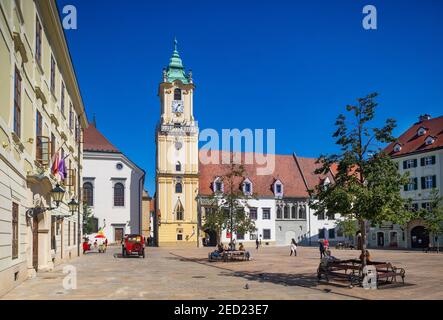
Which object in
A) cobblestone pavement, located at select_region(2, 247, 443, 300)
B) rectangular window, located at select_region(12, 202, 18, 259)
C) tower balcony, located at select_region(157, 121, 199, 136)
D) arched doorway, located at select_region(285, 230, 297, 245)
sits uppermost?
tower balcony, located at select_region(157, 121, 199, 136)

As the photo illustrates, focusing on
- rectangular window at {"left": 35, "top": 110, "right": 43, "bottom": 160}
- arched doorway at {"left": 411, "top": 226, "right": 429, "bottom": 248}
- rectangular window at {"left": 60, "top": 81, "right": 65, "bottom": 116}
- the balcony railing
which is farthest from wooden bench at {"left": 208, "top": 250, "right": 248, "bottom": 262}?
arched doorway at {"left": 411, "top": 226, "right": 429, "bottom": 248}

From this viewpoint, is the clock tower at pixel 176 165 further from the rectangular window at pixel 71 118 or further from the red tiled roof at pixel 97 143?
the rectangular window at pixel 71 118

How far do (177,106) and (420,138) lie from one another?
3190 centimetres

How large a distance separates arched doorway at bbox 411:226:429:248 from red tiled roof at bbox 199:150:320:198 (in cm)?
1667

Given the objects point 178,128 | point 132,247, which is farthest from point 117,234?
point 132,247

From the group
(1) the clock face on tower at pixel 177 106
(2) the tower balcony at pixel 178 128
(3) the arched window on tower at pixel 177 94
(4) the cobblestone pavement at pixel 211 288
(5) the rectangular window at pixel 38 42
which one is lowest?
(4) the cobblestone pavement at pixel 211 288

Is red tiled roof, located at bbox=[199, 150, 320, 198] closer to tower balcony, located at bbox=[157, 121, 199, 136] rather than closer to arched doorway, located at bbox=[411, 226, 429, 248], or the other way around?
tower balcony, located at bbox=[157, 121, 199, 136]

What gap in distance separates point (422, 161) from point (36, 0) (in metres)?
47.5

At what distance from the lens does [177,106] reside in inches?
2773

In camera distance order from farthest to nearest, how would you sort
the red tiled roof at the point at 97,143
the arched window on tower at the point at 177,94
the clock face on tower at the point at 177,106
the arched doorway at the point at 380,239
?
the arched window on tower at the point at 177,94
the clock face on tower at the point at 177,106
the red tiled roof at the point at 97,143
the arched doorway at the point at 380,239

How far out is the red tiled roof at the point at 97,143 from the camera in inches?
2499

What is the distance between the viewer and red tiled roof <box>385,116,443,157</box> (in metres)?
56.6

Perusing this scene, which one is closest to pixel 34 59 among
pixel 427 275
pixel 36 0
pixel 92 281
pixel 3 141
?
pixel 36 0

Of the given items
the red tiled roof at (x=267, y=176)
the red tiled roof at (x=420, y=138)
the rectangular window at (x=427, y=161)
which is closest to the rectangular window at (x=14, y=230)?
the red tiled roof at (x=420, y=138)
